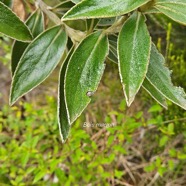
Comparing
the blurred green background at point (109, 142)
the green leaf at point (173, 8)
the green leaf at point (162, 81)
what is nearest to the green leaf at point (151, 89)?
the green leaf at point (162, 81)

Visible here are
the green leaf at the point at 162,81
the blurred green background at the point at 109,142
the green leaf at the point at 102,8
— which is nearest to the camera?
the green leaf at the point at 102,8

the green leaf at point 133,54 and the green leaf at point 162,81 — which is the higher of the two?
the green leaf at point 133,54

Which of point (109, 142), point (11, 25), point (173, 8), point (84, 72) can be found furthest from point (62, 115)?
point (109, 142)

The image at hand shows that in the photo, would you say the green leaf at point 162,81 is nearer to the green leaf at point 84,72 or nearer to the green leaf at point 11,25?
the green leaf at point 84,72

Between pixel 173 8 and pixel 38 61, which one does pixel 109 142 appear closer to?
pixel 38 61

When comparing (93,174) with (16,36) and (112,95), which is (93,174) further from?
(16,36)

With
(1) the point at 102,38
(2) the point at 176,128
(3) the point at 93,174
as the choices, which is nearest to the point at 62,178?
(3) the point at 93,174

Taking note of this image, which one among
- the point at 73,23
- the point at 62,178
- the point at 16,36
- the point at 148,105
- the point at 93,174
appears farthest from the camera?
the point at 148,105

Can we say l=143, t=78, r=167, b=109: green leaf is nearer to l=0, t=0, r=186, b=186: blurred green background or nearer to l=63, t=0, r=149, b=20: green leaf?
l=63, t=0, r=149, b=20: green leaf

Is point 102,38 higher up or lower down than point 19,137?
higher up
